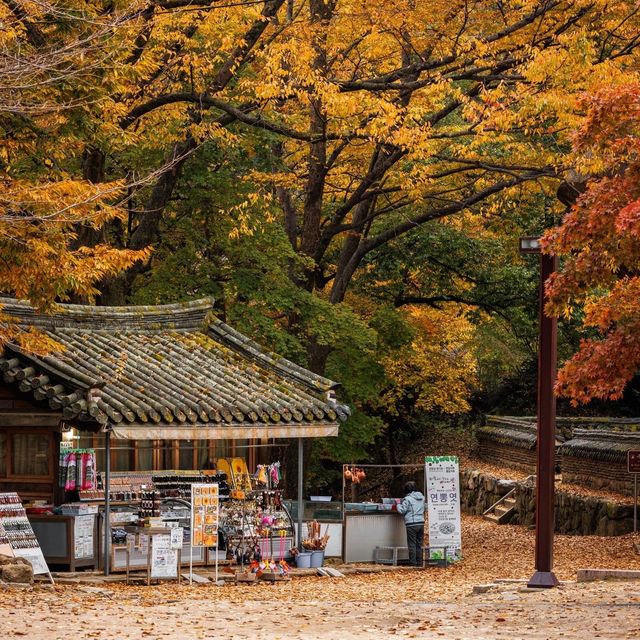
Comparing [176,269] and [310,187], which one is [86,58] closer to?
[176,269]

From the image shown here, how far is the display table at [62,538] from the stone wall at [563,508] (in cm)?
1351

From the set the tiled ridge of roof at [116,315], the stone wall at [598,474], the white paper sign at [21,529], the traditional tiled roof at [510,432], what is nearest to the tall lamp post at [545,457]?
the white paper sign at [21,529]

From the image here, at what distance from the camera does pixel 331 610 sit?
599 inches

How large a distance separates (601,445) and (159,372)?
14.6m

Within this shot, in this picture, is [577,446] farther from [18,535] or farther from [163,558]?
[18,535]

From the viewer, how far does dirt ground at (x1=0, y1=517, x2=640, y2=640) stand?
1262 cm

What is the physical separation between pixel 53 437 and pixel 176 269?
8.35 metres

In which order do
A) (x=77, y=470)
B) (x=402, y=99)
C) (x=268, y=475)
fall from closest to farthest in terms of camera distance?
(x=77, y=470), (x=268, y=475), (x=402, y=99)

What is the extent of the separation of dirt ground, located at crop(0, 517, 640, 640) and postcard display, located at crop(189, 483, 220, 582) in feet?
2.53

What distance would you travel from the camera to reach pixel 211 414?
2061 centimetres

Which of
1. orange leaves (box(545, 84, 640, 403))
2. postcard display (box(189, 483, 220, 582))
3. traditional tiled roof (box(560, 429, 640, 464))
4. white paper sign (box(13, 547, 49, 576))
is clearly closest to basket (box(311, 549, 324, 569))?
postcard display (box(189, 483, 220, 582))

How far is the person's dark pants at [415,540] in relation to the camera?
23312 mm

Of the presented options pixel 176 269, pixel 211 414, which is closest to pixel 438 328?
pixel 176 269

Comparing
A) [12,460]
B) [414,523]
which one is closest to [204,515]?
[12,460]
